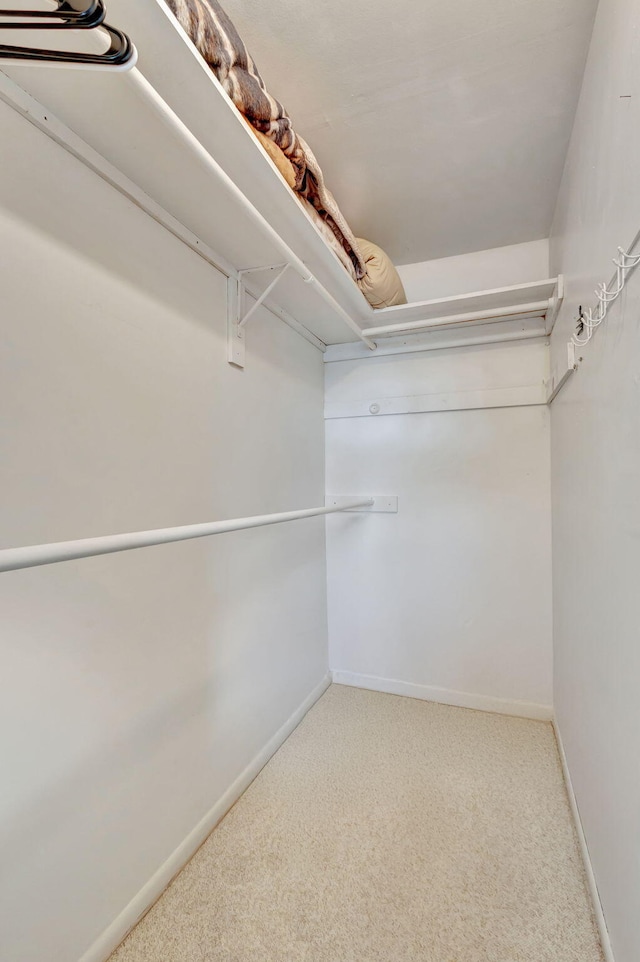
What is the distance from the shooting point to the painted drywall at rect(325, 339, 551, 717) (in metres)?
2.00

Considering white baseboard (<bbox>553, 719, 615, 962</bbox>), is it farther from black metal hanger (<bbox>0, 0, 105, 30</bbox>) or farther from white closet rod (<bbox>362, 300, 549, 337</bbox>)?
black metal hanger (<bbox>0, 0, 105, 30</bbox>)

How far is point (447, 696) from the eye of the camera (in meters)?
2.13

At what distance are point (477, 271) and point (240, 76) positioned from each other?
5.23ft

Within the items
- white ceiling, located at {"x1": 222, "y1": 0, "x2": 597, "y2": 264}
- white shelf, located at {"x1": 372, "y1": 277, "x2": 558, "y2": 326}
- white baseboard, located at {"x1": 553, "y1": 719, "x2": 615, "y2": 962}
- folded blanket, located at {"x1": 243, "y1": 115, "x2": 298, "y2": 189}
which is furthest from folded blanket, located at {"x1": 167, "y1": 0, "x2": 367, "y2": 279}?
white baseboard, located at {"x1": 553, "y1": 719, "x2": 615, "y2": 962}

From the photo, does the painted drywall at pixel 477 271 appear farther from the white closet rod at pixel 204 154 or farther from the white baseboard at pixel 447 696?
the white baseboard at pixel 447 696

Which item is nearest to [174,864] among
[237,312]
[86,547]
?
[86,547]

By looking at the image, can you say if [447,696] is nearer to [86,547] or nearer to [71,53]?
[86,547]

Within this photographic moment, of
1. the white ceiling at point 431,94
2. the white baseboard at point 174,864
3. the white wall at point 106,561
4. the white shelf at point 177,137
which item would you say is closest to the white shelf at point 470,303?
the white ceiling at point 431,94

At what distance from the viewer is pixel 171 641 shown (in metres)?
1.21

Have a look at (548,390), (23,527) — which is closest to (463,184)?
(548,390)

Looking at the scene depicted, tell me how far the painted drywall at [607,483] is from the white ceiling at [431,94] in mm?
146

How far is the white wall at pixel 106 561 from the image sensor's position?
0.83 m

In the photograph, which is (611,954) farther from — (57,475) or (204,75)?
(204,75)

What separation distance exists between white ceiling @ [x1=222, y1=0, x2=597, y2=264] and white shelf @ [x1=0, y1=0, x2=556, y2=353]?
1.37 feet
